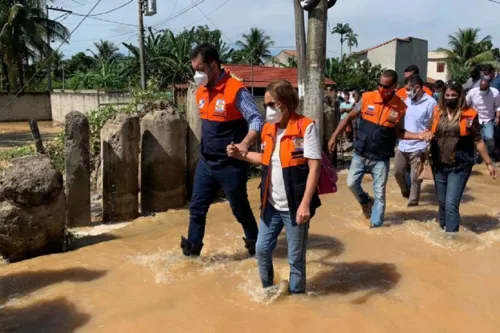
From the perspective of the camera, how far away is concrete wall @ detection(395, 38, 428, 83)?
46250 millimetres

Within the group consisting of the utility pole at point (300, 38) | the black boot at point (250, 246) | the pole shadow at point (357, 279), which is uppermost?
the utility pole at point (300, 38)

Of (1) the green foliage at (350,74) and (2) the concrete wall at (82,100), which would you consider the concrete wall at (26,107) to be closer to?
(2) the concrete wall at (82,100)

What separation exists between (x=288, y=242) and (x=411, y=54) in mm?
→ 47799

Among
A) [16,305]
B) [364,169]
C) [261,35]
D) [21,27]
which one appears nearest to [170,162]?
[364,169]

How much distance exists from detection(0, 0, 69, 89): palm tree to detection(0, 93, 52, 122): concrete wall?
5.30ft

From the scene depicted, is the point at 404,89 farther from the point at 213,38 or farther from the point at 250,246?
the point at 213,38

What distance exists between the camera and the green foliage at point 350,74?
38000 mm

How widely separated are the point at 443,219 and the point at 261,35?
149ft

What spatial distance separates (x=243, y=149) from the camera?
3.89 m

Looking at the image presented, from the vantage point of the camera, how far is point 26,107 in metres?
33.2

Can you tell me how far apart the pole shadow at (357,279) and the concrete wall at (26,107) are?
31688 mm

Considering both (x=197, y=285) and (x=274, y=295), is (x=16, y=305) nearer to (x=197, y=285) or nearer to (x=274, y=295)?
(x=197, y=285)

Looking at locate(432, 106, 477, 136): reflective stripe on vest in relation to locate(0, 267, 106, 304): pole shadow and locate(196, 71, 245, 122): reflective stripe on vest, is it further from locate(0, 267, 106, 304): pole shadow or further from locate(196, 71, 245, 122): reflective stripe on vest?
locate(0, 267, 106, 304): pole shadow

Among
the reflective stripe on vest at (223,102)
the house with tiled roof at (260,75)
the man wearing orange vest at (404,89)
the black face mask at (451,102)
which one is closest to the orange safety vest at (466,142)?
the black face mask at (451,102)
